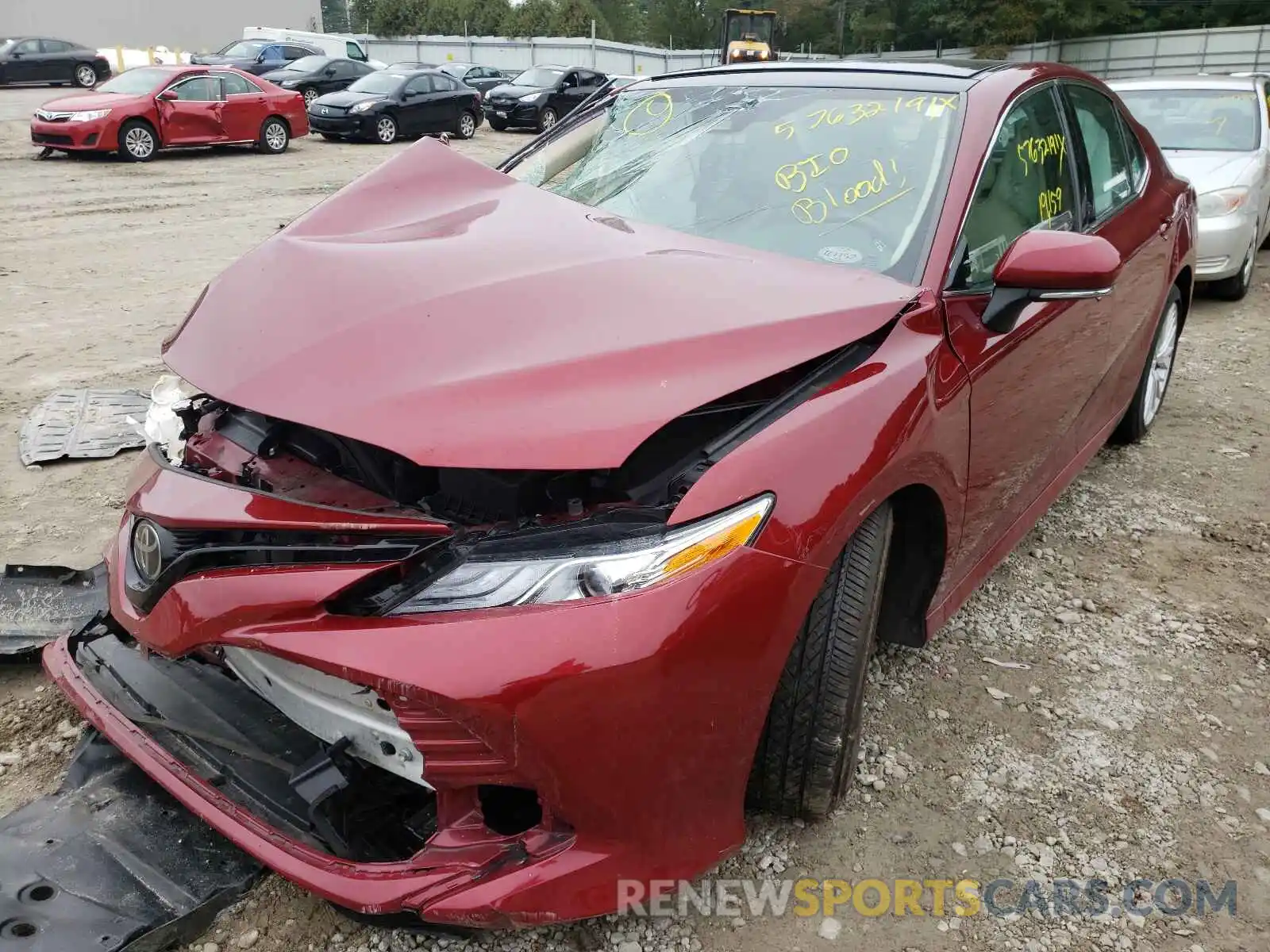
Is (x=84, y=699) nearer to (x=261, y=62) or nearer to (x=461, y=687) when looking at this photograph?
(x=461, y=687)

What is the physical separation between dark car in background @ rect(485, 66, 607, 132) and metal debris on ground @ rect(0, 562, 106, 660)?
20088 mm

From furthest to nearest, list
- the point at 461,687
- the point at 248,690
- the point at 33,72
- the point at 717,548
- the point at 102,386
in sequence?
the point at 33,72
the point at 102,386
the point at 248,690
the point at 717,548
the point at 461,687

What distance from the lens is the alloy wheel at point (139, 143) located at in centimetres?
1372

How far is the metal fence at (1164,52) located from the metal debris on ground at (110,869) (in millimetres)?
41254

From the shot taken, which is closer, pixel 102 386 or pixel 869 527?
pixel 869 527

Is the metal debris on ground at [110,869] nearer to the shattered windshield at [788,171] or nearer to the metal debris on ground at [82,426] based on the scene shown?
the shattered windshield at [788,171]

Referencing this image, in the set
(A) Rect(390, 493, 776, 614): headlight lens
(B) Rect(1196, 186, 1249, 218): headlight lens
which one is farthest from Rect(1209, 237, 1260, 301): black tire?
(A) Rect(390, 493, 776, 614): headlight lens

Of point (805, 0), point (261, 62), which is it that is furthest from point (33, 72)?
point (805, 0)

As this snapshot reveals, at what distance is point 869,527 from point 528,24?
5787cm

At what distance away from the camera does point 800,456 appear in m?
1.79

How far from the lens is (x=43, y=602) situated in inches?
111

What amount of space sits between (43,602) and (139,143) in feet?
43.7

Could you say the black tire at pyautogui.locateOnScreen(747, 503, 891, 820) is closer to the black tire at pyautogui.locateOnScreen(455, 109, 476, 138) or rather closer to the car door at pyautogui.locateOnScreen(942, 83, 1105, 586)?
the car door at pyautogui.locateOnScreen(942, 83, 1105, 586)

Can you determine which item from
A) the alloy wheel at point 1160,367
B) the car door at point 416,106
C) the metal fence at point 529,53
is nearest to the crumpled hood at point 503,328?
the alloy wheel at point 1160,367
